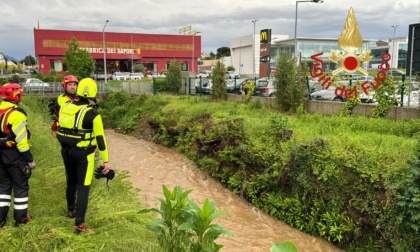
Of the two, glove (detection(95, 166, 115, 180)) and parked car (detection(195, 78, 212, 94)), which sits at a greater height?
parked car (detection(195, 78, 212, 94))

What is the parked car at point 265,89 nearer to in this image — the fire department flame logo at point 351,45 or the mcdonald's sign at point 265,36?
the fire department flame logo at point 351,45

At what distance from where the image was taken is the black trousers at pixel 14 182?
177 inches

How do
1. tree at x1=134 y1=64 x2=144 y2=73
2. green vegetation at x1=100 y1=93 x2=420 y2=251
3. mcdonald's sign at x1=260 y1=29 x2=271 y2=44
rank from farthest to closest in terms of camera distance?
tree at x1=134 y1=64 x2=144 y2=73 < mcdonald's sign at x1=260 y1=29 x2=271 y2=44 < green vegetation at x1=100 y1=93 x2=420 y2=251

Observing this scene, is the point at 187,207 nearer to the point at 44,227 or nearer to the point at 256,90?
the point at 44,227

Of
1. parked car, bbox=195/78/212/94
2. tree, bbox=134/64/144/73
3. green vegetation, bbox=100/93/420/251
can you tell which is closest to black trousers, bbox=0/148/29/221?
green vegetation, bbox=100/93/420/251

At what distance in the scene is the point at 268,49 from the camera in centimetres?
4284

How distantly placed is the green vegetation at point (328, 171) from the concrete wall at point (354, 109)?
2.82 feet

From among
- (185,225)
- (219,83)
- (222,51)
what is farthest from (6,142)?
(222,51)

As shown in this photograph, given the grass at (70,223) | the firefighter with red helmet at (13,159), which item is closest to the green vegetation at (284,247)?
the grass at (70,223)

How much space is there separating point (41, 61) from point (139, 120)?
43.8m

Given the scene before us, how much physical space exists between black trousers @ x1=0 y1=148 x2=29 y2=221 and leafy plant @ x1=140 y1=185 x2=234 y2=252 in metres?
2.05

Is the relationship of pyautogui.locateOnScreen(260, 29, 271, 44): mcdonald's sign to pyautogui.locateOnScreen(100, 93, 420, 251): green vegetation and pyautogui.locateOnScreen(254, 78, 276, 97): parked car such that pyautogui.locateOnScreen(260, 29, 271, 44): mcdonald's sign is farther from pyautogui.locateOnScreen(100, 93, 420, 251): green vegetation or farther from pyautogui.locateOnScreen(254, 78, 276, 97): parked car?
pyautogui.locateOnScreen(100, 93, 420, 251): green vegetation

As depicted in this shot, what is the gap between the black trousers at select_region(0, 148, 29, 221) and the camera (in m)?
4.49

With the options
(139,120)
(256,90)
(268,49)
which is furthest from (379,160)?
(268,49)
